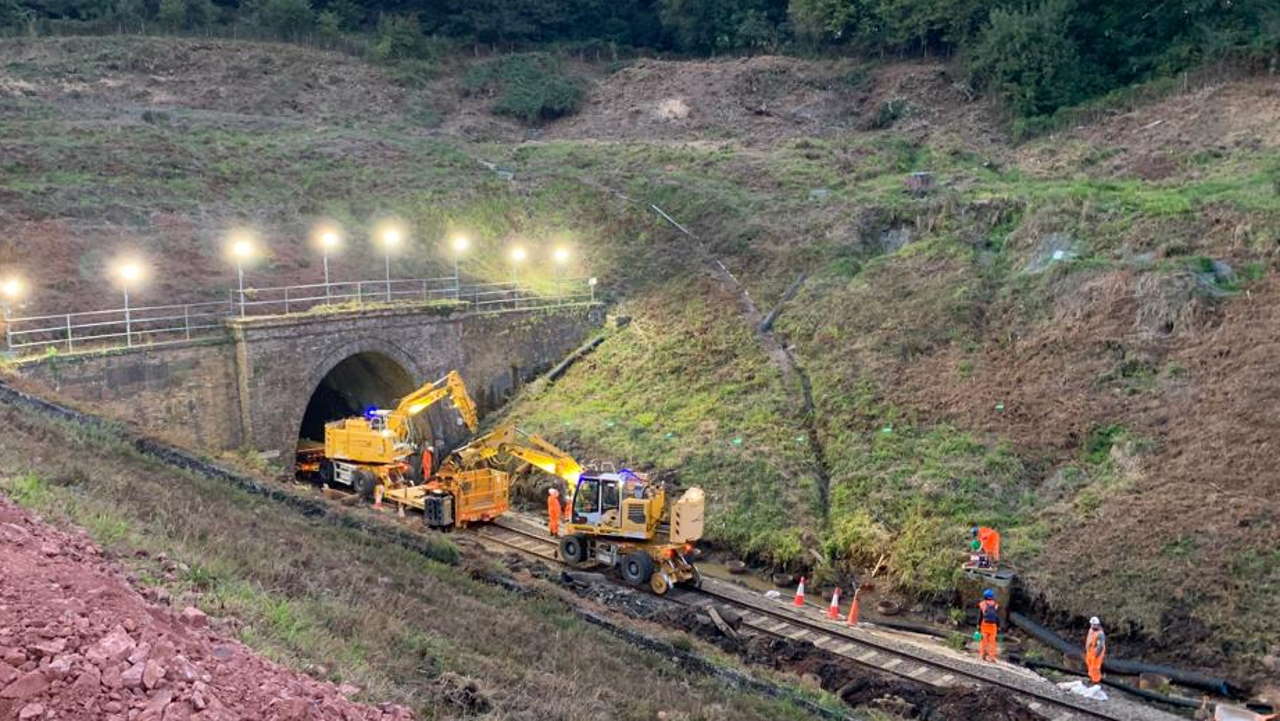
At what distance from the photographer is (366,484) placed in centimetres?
2786

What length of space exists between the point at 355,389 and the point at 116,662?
2761 centimetres

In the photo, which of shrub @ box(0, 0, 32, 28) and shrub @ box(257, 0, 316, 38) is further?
shrub @ box(257, 0, 316, 38)

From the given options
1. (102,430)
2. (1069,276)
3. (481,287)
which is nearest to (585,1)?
(481,287)

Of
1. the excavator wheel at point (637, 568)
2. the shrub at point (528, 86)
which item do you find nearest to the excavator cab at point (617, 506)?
the excavator wheel at point (637, 568)

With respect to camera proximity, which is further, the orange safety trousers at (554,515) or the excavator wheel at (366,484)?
the excavator wheel at (366,484)

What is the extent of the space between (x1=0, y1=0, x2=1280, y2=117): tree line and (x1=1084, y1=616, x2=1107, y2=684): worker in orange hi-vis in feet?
98.0

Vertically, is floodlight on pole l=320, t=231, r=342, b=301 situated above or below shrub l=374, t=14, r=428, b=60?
below

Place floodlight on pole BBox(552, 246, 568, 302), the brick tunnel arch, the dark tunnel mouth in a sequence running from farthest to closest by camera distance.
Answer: floodlight on pole BBox(552, 246, 568, 302) < the dark tunnel mouth < the brick tunnel arch

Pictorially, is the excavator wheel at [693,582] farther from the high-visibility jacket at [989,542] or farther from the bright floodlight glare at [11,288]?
the bright floodlight glare at [11,288]

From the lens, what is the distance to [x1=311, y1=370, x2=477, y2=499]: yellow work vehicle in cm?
2786

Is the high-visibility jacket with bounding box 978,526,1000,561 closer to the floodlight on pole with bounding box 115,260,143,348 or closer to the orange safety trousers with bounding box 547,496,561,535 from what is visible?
the orange safety trousers with bounding box 547,496,561,535

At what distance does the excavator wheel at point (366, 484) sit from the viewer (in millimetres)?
27828

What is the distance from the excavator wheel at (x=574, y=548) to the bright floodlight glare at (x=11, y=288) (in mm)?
15393

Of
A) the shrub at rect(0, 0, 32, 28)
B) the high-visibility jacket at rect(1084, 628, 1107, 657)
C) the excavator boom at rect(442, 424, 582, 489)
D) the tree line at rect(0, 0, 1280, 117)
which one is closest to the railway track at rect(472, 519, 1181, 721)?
the high-visibility jacket at rect(1084, 628, 1107, 657)
